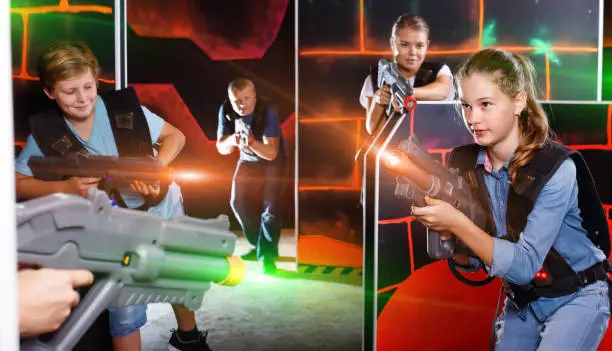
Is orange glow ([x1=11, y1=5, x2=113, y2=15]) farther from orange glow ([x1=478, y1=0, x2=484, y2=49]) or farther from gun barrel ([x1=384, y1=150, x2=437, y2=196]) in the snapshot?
orange glow ([x1=478, y1=0, x2=484, y2=49])

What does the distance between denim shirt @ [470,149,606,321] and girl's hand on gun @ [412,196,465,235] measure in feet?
0.34

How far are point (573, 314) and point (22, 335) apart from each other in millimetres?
1183

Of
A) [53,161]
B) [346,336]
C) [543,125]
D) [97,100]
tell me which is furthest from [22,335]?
[346,336]

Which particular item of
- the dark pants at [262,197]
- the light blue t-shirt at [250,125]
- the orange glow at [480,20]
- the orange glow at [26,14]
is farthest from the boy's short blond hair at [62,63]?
the orange glow at [480,20]

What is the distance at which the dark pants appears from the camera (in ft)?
12.6

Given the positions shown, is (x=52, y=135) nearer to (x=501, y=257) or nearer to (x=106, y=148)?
(x=106, y=148)

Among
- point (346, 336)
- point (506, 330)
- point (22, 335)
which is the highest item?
point (22, 335)

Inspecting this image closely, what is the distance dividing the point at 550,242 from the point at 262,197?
2660 mm

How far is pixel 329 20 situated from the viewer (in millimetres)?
3609

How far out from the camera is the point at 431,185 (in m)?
1.46

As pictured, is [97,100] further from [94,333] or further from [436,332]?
[436,332]

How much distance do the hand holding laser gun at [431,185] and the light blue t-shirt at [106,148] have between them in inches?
28.0

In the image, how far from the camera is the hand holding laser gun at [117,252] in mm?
896

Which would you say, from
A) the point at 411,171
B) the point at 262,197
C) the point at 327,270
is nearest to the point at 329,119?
the point at 262,197
